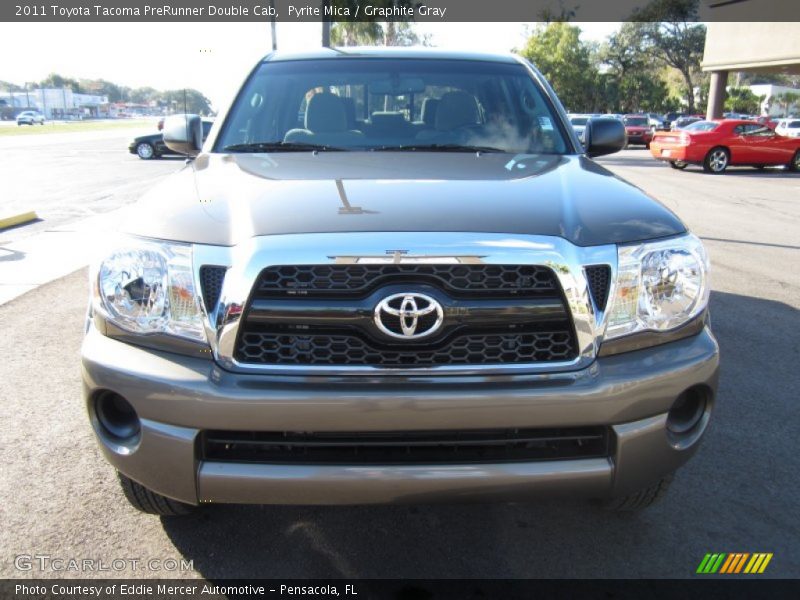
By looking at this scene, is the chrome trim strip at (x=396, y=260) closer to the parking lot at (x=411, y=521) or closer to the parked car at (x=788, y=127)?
the parking lot at (x=411, y=521)

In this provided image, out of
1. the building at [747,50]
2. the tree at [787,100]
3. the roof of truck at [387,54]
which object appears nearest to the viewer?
the roof of truck at [387,54]

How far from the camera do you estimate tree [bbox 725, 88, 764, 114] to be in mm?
58906

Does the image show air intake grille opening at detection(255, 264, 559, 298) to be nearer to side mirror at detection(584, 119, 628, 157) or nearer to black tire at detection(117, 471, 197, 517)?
black tire at detection(117, 471, 197, 517)

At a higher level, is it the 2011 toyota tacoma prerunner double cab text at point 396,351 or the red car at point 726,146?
the 2011 toyota tacoma prerunner double cab text at point 396,351

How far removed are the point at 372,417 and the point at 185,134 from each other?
237 centimetres

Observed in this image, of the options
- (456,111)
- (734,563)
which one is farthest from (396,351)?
(456,111)

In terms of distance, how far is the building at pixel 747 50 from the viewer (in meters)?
26.1

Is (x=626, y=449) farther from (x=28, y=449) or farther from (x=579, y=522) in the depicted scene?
(x=28, y=449)

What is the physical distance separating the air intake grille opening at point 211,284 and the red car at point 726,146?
66.4ft

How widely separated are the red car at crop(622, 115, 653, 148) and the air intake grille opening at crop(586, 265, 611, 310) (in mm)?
34315

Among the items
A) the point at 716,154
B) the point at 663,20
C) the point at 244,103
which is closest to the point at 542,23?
the point at 663,20

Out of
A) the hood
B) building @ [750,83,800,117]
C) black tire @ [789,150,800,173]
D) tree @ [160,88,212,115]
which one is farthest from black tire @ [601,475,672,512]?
building @ [750,83,800,117]

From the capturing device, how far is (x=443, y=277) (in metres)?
1.97

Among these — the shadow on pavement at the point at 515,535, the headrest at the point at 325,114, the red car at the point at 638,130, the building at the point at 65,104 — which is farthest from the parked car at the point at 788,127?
the building at the point at 65,104
